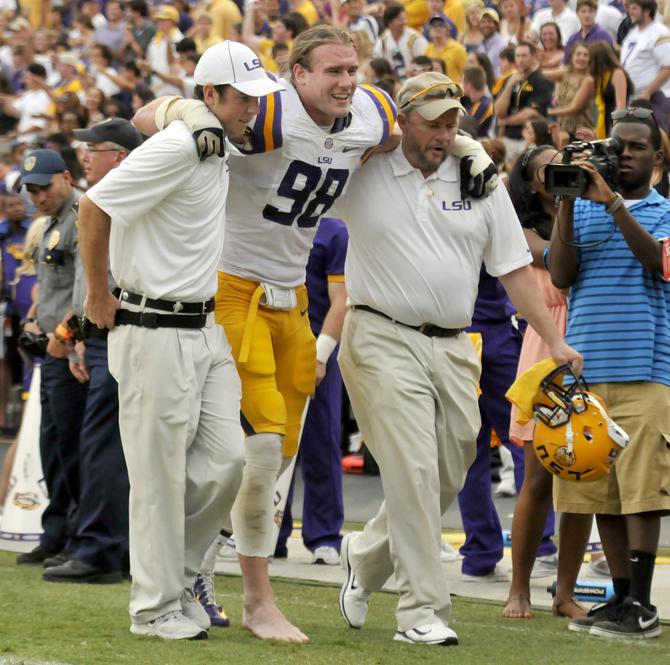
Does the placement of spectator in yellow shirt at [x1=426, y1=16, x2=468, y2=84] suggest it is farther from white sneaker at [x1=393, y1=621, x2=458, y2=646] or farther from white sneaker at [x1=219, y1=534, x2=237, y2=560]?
white sneaker at [x1=393, y1=621, x2=458, y2=646]

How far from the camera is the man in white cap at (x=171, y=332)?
5.52 meters

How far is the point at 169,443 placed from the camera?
219 inches

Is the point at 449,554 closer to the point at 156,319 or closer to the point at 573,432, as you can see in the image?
the point at 573,432

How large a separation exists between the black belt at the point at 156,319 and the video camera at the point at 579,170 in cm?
149

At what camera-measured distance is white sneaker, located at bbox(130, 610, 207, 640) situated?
5559 millimetres

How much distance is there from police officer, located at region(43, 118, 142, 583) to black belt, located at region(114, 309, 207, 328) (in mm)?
2041

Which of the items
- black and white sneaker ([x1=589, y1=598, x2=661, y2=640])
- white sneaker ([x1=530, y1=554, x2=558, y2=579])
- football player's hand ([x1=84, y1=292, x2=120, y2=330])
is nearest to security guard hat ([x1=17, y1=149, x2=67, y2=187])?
football player's hand ([x1=84, y1=292, x2=120, y2=330])

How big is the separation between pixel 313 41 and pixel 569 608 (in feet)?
8.75

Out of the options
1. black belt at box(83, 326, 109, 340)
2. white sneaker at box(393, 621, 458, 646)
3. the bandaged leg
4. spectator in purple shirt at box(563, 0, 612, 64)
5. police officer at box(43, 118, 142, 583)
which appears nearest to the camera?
white sneaker at box(393, 621, 458, 646)

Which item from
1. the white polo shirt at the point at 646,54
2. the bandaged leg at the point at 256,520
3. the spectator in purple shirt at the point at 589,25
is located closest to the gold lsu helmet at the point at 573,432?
the bandaged leg at the point at 256,520

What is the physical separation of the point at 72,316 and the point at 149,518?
2481 mm

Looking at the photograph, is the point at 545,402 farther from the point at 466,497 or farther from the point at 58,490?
the point at 58,490

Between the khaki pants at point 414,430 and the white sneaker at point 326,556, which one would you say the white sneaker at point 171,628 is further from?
the white sneaker at point 326,556

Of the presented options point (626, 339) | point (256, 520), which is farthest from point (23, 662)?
point (626, 339)
